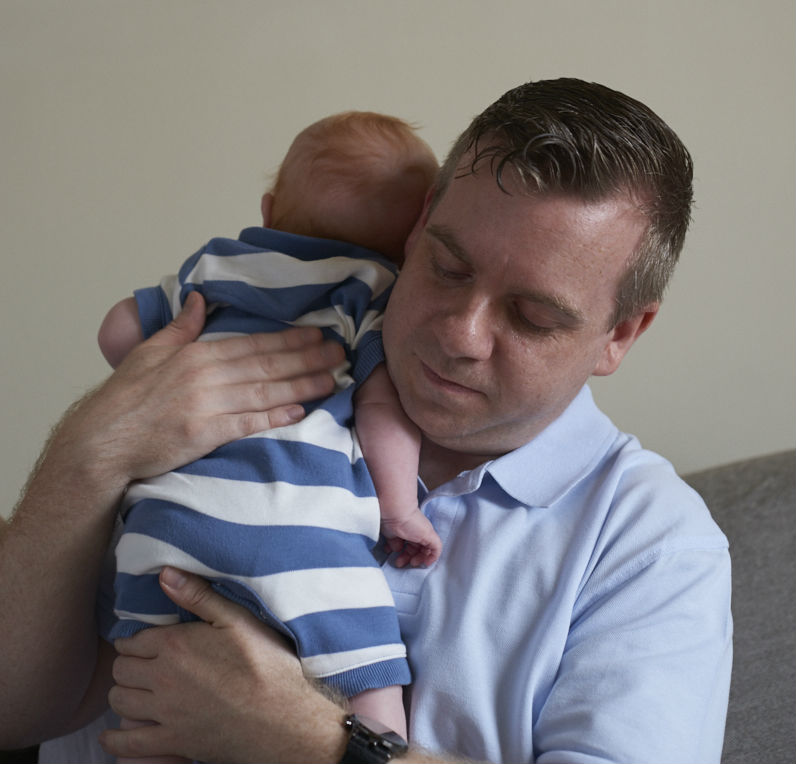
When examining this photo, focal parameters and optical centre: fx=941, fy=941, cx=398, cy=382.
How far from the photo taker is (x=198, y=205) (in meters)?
2.54

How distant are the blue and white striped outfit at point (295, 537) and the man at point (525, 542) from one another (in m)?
0.04

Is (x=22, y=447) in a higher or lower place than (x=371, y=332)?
lower

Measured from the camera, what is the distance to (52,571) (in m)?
1.32

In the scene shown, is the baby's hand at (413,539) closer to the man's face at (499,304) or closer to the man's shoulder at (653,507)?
the man's face at (499,304)

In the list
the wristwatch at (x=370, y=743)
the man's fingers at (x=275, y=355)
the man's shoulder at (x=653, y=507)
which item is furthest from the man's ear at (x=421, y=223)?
the wristwatch at (x=370, y=743)

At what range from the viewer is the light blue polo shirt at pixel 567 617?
1.15 metres

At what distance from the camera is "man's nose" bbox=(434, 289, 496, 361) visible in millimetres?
1175

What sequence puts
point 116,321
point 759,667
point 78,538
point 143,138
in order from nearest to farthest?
point 78,538 < point 116,321 < point 759,667 < point 143,138

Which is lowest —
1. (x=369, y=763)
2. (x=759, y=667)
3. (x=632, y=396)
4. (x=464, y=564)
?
(x=759, y=667)

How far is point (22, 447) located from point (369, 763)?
1841 millimetres

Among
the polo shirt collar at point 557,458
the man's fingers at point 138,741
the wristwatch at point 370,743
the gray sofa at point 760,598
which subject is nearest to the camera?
the wristwatch at point 370,743

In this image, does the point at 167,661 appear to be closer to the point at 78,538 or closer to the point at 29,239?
the point at 78,538

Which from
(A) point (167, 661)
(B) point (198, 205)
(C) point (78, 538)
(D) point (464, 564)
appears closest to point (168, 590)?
(A) point (167, 661)

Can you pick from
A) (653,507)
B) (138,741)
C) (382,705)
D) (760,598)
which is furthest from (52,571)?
(760,598)
